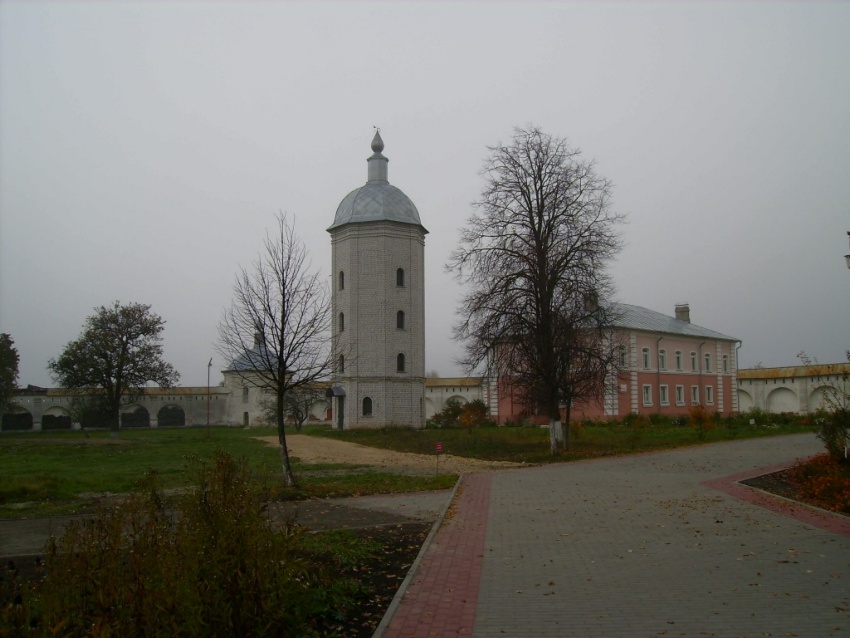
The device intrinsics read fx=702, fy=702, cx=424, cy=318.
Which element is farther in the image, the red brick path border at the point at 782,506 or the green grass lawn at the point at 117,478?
the green grass lawn at the point at 117,478

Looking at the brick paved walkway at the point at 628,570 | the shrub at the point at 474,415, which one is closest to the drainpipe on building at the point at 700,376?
the shrub at the point at 474,415

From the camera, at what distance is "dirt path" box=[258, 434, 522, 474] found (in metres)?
21.9

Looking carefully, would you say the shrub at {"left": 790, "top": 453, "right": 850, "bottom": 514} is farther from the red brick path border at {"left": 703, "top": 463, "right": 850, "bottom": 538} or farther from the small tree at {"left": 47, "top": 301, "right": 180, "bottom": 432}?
the small tree at {"left": 47, "top": 301, "right": 180, "bottom": 432}

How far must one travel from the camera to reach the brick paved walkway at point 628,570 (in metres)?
6.30

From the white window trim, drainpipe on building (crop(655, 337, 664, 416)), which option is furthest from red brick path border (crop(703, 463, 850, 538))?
drainpipe on building (crop(655, 337, 664, 416))

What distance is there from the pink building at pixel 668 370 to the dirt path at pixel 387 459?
1734 centimetres

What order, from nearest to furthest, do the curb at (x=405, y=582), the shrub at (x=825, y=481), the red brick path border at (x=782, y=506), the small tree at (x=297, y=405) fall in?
the curb at (x=405, y=582)
the red brick path border at (x=782, y=506)
the shrub at (x=825, y=481)
the small tree at (x=297, y=405)

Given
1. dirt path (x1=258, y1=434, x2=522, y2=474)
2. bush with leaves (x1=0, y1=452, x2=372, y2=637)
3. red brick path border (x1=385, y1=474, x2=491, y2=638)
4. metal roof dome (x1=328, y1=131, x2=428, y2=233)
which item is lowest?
dirt path (x1=258, y1=434, x2=522, y2=474)

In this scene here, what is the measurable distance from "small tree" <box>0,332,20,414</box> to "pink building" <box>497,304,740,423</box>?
37.9 meters

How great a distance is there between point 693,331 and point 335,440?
113ft

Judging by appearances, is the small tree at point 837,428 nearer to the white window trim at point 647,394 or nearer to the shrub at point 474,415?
the shrub at point 474,415

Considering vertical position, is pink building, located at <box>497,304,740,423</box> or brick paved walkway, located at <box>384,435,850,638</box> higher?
pink building, located at <box>497,304,740,423</box>

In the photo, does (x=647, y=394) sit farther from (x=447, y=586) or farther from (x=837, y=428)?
(x=447, y=586)

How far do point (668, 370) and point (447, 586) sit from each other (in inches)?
1970
